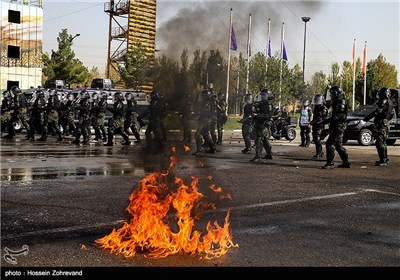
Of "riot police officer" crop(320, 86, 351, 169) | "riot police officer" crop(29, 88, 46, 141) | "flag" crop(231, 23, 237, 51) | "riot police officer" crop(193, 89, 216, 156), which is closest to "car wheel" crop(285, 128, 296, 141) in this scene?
"riot police officer" crop(193, 89, 216, 156)

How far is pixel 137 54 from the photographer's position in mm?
→ 5016

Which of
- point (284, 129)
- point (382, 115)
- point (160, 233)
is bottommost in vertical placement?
point (160, 233)

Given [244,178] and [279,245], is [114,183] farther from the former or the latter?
[279,245]

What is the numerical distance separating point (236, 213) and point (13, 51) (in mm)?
40758

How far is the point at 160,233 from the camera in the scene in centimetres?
450

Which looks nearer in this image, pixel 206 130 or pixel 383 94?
pixel 383 94

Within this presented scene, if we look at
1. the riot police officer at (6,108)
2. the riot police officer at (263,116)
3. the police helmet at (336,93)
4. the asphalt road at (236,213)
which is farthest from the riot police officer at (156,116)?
the riot police officer at (6,108)

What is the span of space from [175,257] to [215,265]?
0.38 m

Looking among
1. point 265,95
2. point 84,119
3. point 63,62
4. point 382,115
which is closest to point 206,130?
point 265,95

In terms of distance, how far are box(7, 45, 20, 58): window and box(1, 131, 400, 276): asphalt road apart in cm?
3335

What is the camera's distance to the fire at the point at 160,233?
4.42 meters

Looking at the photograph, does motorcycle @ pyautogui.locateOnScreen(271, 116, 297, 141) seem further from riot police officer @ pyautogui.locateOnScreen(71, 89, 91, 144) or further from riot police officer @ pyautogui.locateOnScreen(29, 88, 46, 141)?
riot police officer @ pyautogui.locateOnScreen(29, 88, 46, 141)

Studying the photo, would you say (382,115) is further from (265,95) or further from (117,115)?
(117,115)
